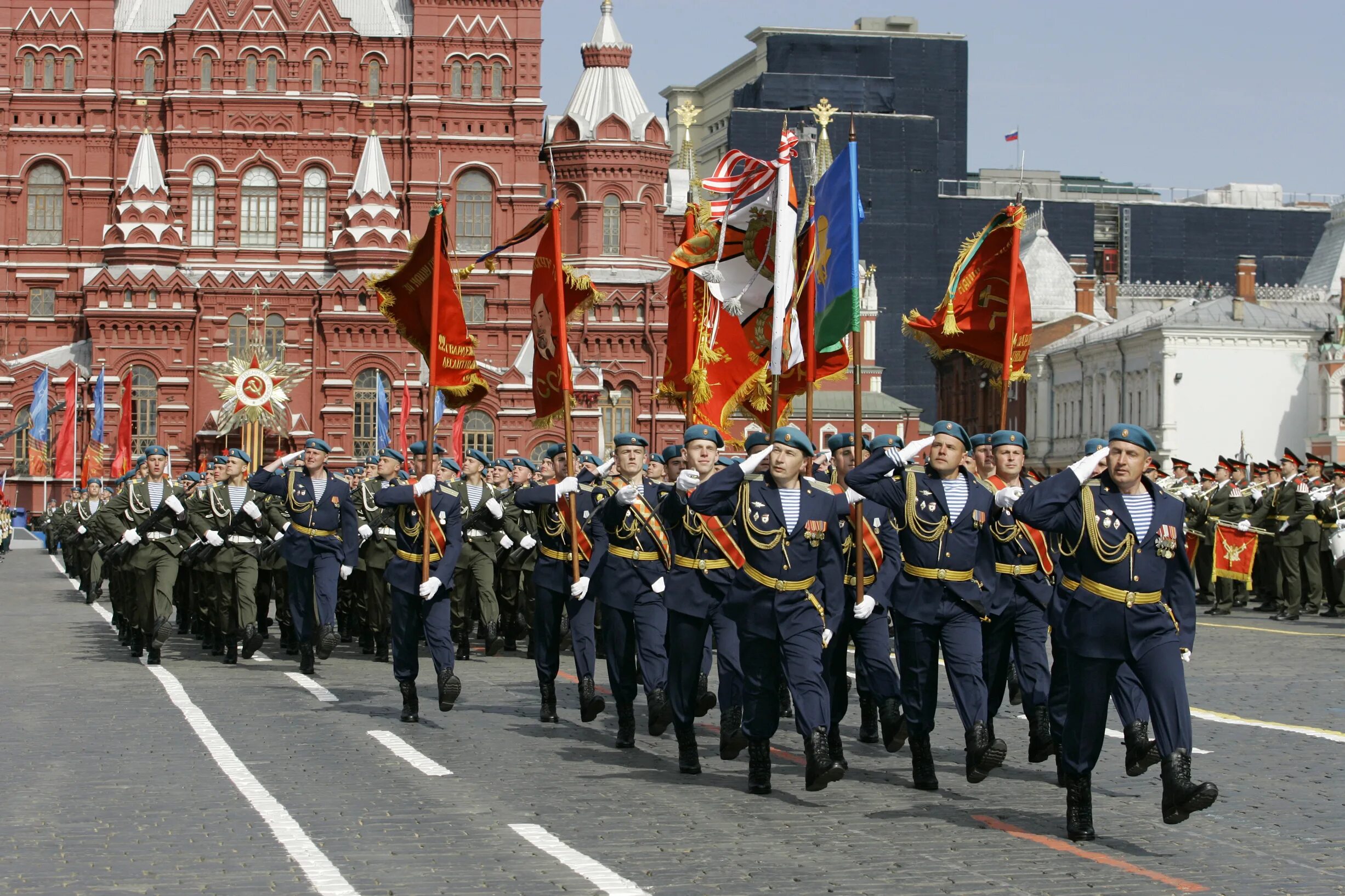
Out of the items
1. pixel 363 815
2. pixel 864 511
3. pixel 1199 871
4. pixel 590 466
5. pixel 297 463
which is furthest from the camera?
pixel 297 463

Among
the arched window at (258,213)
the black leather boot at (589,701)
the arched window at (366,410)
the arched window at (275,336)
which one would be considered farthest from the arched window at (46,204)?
the black leather boot at (589,701)

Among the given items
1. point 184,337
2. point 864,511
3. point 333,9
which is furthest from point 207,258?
point 864,511

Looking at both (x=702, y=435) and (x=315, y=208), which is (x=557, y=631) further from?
(x=315, y=208)

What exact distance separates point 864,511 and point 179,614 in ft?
39.7

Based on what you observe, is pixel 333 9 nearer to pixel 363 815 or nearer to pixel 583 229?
pixel 583 229

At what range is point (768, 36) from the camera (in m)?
104

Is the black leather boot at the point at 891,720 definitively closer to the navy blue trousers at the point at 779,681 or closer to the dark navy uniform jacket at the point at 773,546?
the navy blue trousers at the point at 779,681

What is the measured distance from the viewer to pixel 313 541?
54.9 feet

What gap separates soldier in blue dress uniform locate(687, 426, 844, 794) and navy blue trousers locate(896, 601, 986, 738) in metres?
0.53

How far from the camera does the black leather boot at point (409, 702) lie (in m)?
12.9

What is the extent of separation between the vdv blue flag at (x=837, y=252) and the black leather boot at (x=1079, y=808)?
4442 millimetres

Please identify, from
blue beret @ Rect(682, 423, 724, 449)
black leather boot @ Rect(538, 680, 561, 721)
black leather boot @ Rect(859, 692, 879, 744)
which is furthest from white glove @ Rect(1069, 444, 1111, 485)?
black leather boot @ Rect(538, 680, 561, 721)

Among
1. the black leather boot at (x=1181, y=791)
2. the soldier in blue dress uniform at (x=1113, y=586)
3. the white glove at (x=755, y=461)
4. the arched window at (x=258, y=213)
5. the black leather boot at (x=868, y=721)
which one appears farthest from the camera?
the arched window at (x=258, y=213)

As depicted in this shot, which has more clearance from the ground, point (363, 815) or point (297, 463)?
point (297, 463)
